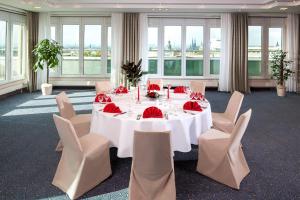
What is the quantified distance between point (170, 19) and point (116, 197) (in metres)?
8.85

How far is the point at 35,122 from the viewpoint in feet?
20.6

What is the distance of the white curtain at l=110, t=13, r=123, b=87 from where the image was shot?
34.7 ft

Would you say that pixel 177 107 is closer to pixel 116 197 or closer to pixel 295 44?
pixel 116 197

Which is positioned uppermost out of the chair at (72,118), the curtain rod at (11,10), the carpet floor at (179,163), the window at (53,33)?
the curtain rod at (11,10)

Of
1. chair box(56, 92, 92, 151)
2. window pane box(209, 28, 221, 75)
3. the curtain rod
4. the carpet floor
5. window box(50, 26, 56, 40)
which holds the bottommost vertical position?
the carpet floor

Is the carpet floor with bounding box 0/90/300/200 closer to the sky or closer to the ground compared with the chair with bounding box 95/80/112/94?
closer to the ground

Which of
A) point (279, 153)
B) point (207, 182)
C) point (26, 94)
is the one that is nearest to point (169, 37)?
point (26, 94)

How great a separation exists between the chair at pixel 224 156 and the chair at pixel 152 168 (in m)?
0.79

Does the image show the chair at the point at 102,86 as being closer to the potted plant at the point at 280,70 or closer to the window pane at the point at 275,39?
the potted plant at the point at 280,70

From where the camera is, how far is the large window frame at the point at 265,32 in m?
11.0

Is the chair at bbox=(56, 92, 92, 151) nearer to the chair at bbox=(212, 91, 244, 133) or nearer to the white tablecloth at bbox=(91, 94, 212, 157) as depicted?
the white tablecloth at bbox=(91, 94, 212, 157)

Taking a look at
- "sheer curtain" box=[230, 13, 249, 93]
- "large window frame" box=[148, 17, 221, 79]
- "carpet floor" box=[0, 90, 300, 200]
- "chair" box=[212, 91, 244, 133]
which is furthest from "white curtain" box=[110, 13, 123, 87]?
"chair" box=[212, 91, 244, 133]

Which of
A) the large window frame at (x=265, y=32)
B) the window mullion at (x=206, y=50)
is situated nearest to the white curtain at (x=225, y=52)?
the window mullion at (x=206, y=50)

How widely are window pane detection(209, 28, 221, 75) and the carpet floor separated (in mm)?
4351
